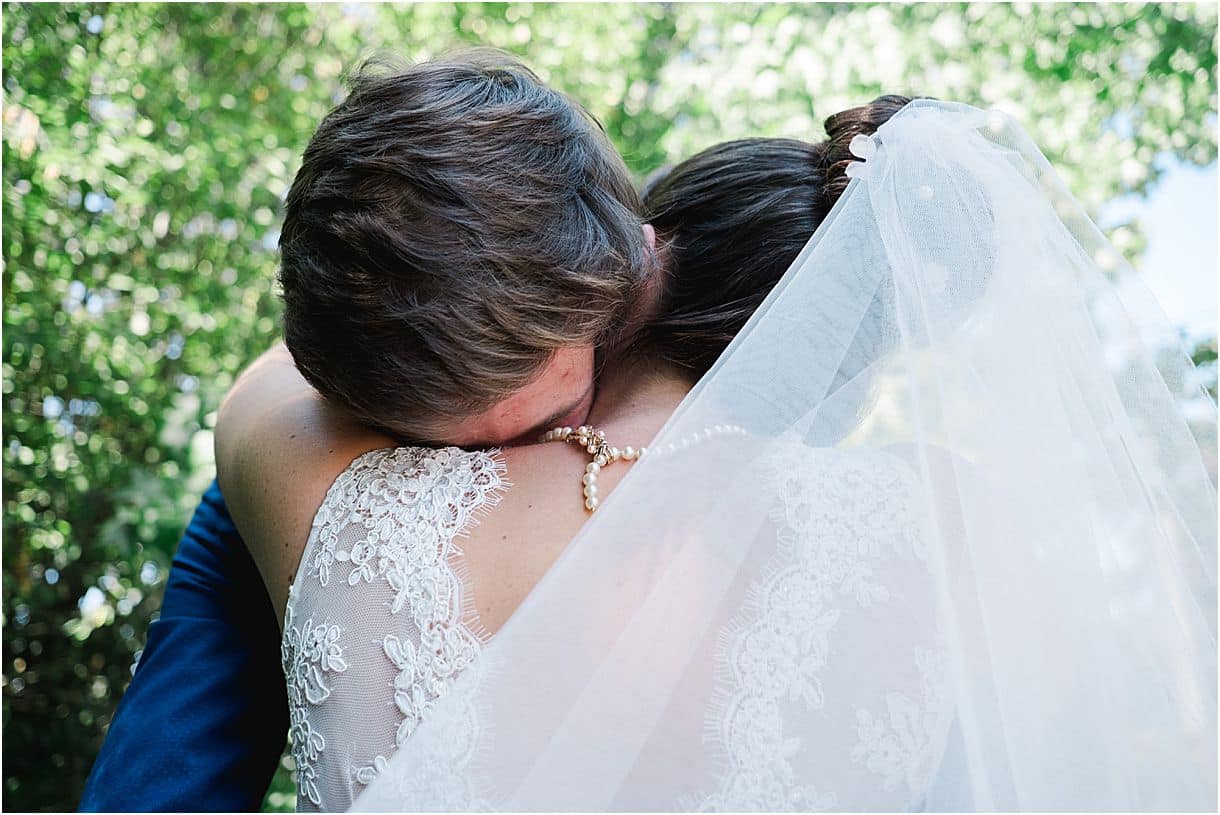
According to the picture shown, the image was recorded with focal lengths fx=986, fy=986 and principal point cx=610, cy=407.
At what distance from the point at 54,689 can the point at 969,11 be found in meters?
3.42

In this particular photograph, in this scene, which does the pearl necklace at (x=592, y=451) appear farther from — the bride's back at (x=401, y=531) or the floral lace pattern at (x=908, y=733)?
the floral lace pattern at (x=908, y=733)

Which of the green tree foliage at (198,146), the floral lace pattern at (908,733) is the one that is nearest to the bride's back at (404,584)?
the floral lace pattern at (908,733)

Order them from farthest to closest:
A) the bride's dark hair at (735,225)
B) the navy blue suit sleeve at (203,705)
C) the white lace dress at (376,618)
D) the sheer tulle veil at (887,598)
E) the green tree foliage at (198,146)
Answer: the green tree foliage at (198,146), the navy blue suit sleeve at (203,705), the bride's dark hair at (735,225), the white lace dress at (376,618), the sheer tulle veil at (887,598)

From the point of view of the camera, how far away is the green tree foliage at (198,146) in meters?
2.59

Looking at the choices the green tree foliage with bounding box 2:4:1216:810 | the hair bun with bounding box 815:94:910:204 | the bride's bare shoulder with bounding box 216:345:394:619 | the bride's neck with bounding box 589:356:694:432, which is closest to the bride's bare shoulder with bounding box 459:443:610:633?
the bride's neck with bounding box 589:356:694:432

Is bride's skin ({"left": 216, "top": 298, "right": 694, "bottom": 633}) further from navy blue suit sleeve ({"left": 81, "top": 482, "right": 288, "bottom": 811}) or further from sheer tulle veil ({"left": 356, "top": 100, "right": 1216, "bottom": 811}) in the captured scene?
navy blue suit sleeve ({"left": 81, "top": 482, "right": 288, "bottom": 811})

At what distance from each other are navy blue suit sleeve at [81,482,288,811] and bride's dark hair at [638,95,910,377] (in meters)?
0.85

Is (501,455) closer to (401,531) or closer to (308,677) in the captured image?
(401,531)

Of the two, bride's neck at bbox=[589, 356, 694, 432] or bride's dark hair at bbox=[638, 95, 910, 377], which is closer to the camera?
bride's neck at bbox=[589, 356, 694, 432]

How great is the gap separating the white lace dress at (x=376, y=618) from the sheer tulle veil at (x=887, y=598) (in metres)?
0.18

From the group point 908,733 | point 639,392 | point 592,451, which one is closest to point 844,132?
point 639,392

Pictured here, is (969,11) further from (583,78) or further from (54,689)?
(54,689)

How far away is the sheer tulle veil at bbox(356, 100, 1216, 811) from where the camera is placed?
2.92 feet

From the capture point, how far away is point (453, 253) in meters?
1.08
